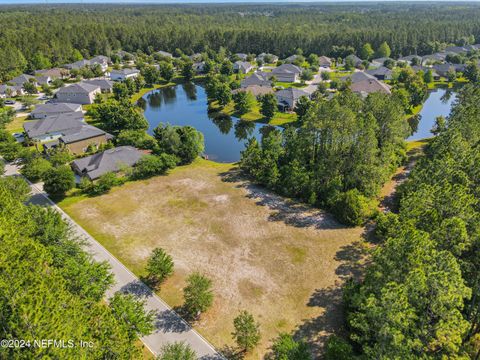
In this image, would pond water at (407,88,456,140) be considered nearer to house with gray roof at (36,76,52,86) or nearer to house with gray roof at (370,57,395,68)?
house with gray roof at (370,57,395,68)

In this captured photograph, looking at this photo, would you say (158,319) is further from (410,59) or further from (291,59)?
(410,59)

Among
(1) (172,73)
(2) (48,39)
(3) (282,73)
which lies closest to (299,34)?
(3) (282,73)

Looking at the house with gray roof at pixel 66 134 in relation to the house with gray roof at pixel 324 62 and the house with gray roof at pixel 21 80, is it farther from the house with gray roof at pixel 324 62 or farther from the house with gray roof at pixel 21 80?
the house with gray roof at pixel 324 62

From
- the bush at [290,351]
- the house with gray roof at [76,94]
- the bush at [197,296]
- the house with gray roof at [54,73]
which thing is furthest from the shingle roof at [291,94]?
the house with gray roof at [54,73]

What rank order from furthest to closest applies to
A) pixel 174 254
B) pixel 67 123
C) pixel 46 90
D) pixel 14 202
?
1. pixel 46 90
2. pixel 67 123
3. pixel 174 254
4. pixel 14 202

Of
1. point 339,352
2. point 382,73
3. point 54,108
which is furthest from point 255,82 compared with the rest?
point 339,352

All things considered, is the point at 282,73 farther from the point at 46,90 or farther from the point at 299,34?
the point at 46,90
